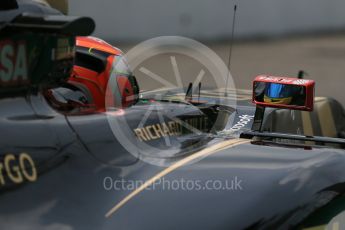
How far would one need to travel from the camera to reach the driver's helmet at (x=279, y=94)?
134 inches

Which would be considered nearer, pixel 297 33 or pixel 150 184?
pixel 150 184

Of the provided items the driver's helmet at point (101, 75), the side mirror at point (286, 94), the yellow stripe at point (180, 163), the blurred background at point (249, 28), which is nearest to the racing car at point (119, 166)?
the yellow stripe at point (180, 163)

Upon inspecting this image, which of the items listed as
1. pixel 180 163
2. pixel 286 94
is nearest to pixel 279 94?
pixel 286 94

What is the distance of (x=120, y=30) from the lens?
1595cm

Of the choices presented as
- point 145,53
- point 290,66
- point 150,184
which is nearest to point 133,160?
point 150,184

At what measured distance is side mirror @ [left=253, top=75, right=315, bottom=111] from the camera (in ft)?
11.1

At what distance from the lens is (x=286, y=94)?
11.2 feet

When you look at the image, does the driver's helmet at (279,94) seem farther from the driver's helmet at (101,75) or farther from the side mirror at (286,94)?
the driver's helmet at (101,75)

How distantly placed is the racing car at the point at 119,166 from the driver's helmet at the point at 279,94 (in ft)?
0.76

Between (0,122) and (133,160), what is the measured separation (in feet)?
1.92

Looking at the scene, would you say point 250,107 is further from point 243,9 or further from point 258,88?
point 243,9

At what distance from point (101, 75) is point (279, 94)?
108 centimetres

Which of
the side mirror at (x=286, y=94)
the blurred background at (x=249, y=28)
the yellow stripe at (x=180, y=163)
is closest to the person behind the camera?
the yellow stripe at (x=180, y=163)

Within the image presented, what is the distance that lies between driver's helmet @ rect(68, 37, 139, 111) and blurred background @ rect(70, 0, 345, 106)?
10789mm
